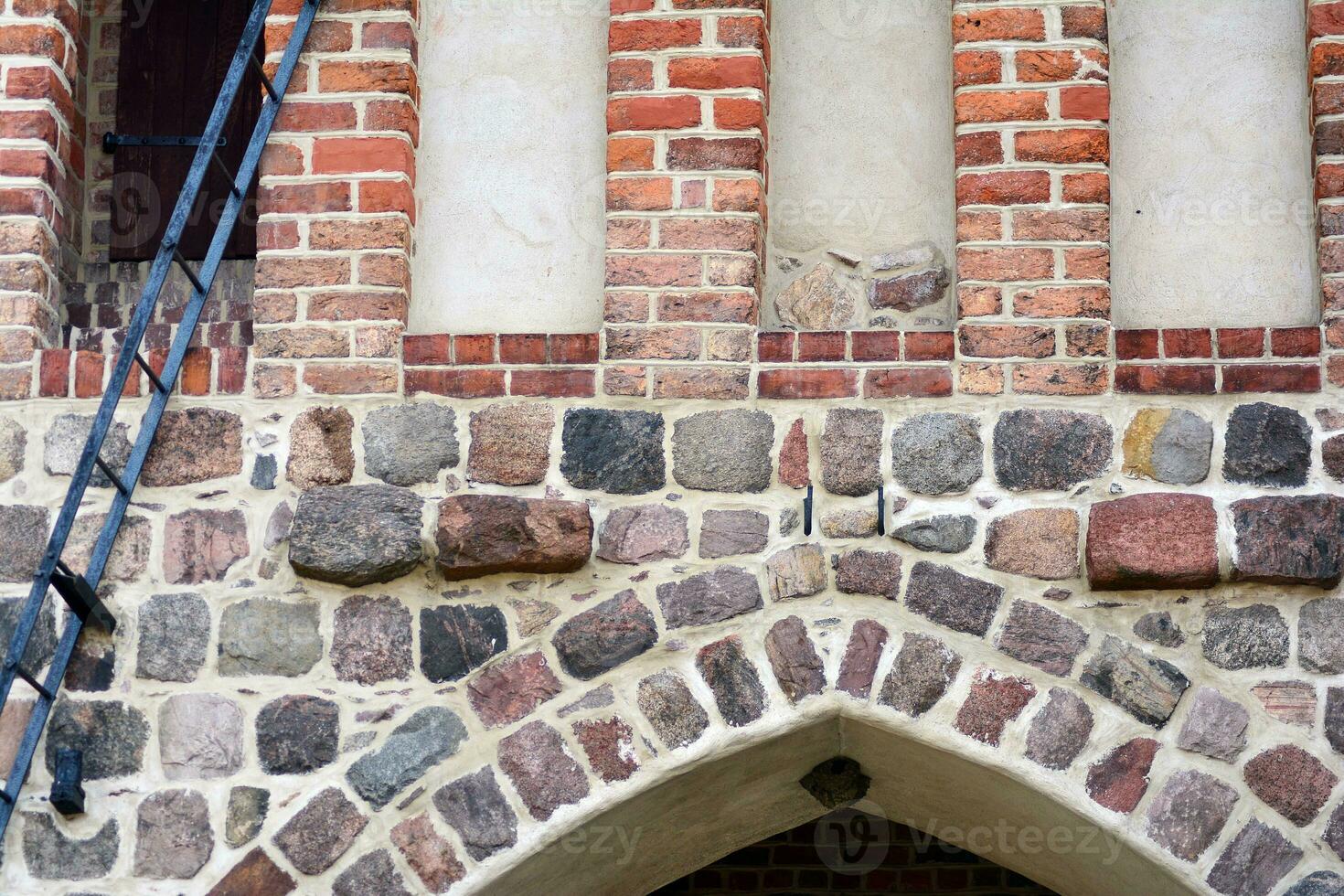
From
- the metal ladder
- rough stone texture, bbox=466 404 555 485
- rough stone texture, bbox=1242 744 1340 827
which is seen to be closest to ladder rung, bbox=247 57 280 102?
the metal ladder

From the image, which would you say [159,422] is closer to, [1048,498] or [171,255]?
[171,255]

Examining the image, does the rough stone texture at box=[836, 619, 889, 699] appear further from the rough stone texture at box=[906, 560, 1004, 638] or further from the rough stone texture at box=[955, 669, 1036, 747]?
the rough stone texture at box=[955, 669, 1036, 747]

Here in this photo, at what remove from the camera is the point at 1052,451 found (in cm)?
394

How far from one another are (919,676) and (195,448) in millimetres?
1772

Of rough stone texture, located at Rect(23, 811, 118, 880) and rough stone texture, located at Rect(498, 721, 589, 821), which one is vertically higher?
rough stone texture, located at Rect(498, 721, 589, 821)

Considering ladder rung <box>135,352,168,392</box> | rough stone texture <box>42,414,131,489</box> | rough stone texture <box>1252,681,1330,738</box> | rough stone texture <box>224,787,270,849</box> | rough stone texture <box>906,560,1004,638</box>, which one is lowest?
rough stone texture <box>224,787,270,849</box>

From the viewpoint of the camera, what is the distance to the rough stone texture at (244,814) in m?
3.85

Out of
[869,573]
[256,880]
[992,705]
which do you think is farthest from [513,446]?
[992,705]

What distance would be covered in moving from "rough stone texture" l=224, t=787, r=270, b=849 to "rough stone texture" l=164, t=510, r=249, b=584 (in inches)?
19.9

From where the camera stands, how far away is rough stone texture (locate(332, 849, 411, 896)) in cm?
379

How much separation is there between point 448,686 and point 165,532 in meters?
0.77

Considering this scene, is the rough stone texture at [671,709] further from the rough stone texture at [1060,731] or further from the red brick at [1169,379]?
the red brick at [1169,379]

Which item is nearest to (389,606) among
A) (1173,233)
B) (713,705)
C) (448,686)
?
(448,686)

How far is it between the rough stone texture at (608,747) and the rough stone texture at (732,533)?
1.44ft
